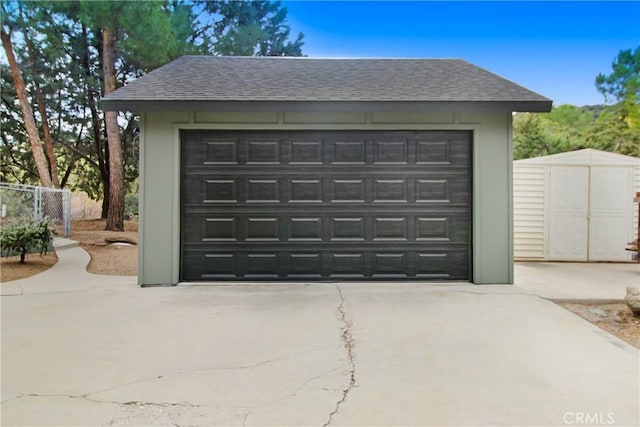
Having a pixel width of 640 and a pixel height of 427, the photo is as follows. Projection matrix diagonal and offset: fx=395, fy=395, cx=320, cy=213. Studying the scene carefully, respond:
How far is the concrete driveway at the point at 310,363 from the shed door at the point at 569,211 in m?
3.83

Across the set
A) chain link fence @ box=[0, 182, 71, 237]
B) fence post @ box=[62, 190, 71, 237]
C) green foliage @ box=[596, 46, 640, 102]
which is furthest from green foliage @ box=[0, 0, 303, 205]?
green foliage @ box=[596, 46, 640, 102]

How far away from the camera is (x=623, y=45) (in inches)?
742

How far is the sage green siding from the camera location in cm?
593

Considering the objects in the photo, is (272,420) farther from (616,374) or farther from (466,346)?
(616,374)

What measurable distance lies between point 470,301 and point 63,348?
4.47m

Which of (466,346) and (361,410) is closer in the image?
(361,410)

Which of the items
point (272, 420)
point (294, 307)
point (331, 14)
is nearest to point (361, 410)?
point (272, 420)

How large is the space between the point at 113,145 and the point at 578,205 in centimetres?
1371

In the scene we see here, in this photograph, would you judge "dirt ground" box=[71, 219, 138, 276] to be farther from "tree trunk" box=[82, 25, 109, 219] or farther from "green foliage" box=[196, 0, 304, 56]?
"green foliage" box=[196, 0, 304, 56]

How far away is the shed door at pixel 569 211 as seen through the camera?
8.17m

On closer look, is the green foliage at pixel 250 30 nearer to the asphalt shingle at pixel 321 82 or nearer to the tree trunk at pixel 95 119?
the tree trunk at pixel 95 119

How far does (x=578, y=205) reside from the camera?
818cm

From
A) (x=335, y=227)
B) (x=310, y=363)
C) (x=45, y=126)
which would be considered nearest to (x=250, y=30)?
(x=45, y=126)

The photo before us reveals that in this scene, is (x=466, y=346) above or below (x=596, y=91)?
below
